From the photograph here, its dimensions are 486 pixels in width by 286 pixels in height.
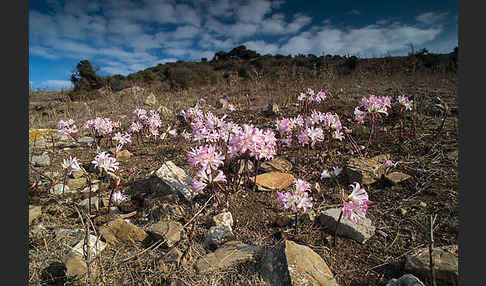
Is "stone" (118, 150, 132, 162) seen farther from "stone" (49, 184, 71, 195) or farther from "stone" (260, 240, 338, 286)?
"stone" (260, 240, 338, 286)

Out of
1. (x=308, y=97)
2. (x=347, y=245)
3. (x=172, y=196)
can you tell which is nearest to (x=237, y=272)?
(x=347, y=245)

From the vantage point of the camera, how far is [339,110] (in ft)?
17.0

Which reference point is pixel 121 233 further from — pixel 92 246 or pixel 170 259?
pixel 170 259

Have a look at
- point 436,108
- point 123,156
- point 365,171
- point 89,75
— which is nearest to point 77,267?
point 123,156

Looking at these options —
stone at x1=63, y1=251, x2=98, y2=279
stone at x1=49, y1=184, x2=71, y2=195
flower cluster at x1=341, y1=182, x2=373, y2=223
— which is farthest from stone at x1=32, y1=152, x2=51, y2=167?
flower cluster at x1=341, y1=182, x2=373, y2=223

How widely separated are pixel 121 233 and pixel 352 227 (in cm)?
227

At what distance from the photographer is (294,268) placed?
5.00ft

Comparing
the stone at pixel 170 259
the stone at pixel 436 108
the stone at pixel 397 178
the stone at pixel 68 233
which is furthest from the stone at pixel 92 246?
the stone at pixel 436 108

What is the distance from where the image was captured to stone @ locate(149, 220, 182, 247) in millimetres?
1979

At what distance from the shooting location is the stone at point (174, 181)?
270 cm

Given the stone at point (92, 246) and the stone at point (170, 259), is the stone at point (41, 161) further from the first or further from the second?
the stone at point (170, 259)

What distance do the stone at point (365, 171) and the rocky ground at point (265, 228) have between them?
0.01 meters

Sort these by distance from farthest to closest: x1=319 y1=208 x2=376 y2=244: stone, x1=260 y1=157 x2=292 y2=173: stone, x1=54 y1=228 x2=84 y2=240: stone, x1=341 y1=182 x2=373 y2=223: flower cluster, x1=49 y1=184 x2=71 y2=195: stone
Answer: x1=260 y1=157 x2=292 y2=173: stone < x1=49 y1=184 x2=71 y2=195: stone < x1=54 y1=228 x2=84 y2=240: stone < x1=319 y1=208 x2=376 y2=244: stone < x1=341 y1=182 x2=373 y2=223: flower cluster

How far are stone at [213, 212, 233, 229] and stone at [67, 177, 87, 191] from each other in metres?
2.50
